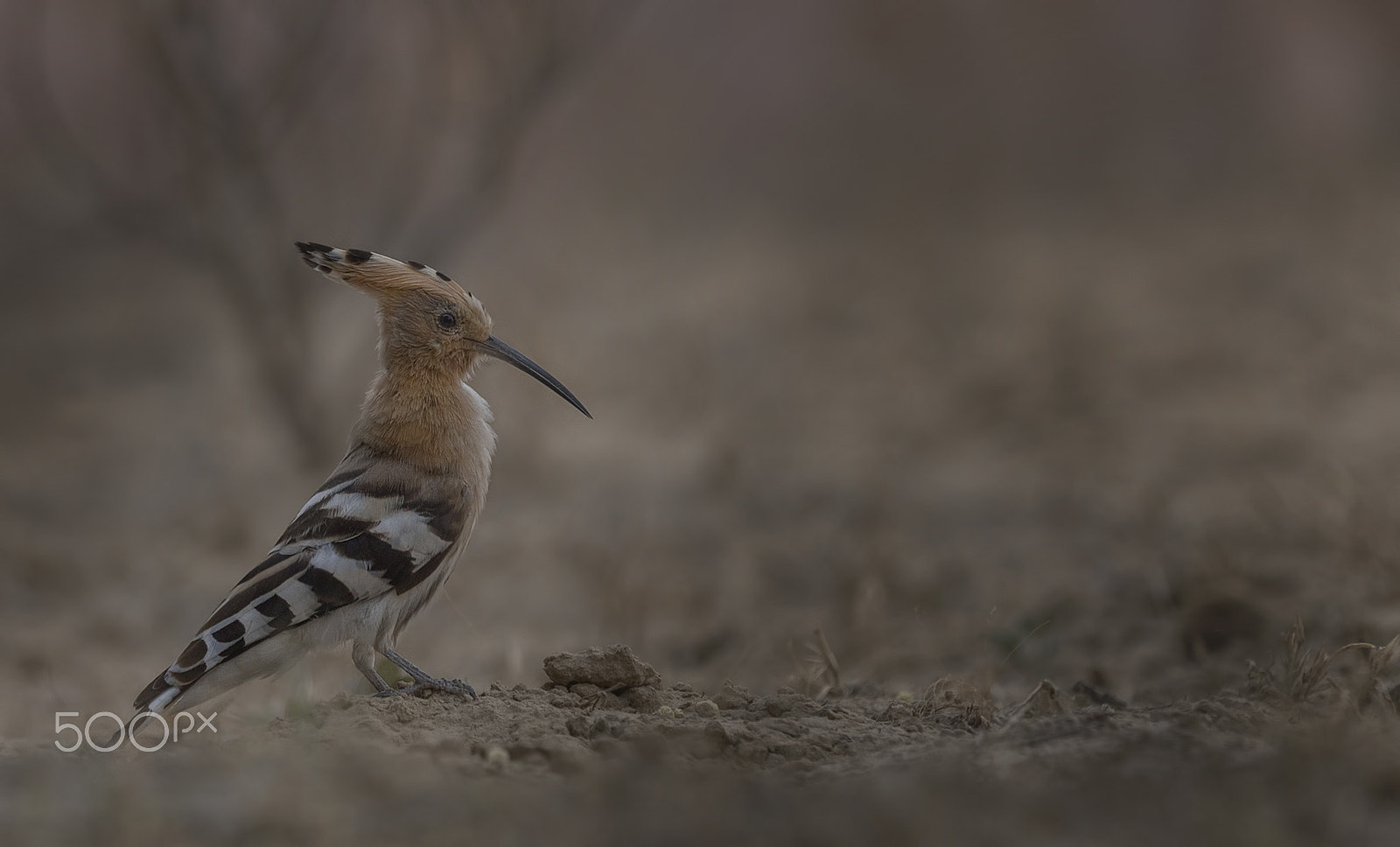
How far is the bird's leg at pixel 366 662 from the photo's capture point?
328 cm

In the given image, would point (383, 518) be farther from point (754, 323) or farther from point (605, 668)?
point (754, 323)

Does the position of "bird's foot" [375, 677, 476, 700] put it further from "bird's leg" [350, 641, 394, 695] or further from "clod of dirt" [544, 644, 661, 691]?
"clod of dirt" [544, 644, 661, 691]

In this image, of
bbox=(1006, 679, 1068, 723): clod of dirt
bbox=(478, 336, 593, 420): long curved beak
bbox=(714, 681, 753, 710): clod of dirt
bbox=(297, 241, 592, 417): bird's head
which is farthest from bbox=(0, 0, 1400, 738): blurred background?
bbox=(478, 336, 593, 420): long curved beak

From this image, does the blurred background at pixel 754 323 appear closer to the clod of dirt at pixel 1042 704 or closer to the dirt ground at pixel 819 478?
the dirt ground at pixel 819 478

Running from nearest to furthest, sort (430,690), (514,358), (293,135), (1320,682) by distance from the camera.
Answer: (1320,682), (430,690), (514,358), (293,135)

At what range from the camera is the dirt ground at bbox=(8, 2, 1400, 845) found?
2332 millimetres

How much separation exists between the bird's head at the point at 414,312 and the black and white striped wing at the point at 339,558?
32cm

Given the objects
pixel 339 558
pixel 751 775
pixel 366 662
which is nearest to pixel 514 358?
pixel 339 558

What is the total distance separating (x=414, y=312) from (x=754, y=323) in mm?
7004

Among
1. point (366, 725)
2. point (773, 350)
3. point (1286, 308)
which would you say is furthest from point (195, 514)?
point (1286, 308)

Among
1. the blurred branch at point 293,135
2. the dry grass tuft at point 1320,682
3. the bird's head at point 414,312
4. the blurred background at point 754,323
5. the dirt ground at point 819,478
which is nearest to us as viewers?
the dirt ground at point 819,478

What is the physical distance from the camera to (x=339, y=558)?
3.17 metres

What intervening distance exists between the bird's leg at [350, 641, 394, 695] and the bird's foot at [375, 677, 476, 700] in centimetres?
3

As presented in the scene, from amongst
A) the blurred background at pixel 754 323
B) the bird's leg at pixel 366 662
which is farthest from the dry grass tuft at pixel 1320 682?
the bird's leg at pixel 366 662
